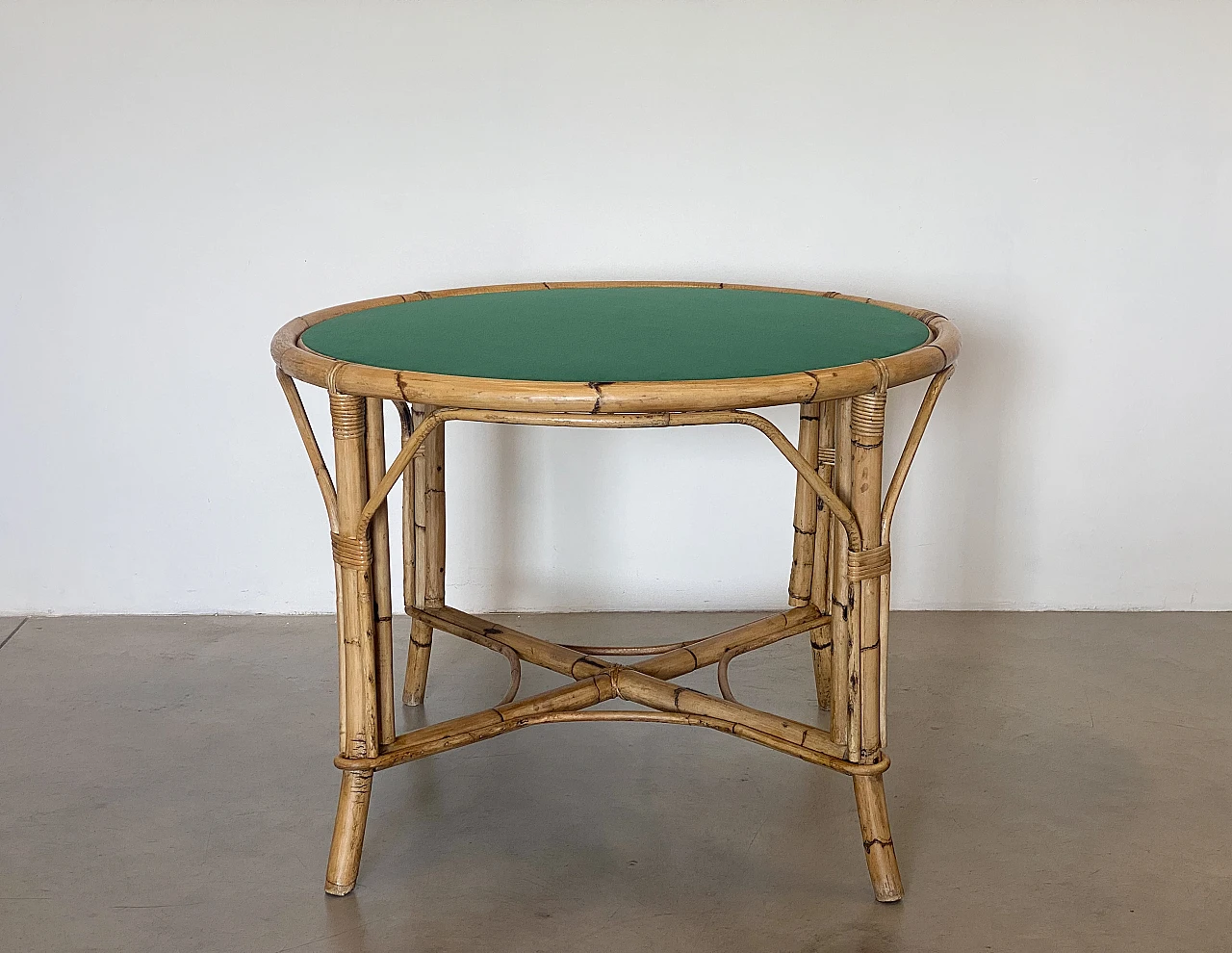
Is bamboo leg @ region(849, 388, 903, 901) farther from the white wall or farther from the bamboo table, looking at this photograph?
the white wall

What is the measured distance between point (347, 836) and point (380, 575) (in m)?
0.45

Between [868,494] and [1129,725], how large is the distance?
1.12 metres

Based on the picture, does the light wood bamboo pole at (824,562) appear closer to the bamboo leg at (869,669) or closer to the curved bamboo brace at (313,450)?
the bamboo leg at (869,669)

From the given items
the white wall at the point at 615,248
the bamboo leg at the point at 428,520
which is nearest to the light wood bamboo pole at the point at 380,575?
the bamboo leg at the point at 428,520

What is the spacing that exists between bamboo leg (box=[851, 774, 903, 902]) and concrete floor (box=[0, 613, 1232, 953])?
0.11 feet

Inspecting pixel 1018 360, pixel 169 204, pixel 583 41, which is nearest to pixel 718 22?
pixel 583 41

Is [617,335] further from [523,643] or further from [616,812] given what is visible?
[616,812]

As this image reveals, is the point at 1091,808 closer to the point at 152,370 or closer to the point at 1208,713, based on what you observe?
the point at 1208,713

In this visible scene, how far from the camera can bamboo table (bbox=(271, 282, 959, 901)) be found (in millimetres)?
1787

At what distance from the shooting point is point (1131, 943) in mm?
1946

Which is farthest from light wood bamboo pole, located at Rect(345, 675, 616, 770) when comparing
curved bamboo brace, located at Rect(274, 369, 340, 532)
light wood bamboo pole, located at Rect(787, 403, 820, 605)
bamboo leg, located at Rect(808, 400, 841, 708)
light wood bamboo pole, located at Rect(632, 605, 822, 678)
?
light wood bamboo pole, located at Rect(787, 403, 820, 605)

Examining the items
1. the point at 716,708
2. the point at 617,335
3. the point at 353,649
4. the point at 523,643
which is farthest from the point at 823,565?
the point at 353,649

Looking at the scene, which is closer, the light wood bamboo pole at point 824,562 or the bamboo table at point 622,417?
the bamboo table at point 622,417

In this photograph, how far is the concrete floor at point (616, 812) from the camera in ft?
6.57
